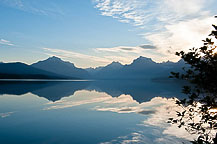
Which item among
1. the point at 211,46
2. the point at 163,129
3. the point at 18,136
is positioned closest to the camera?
the point at 211,46

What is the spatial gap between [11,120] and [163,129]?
18.0 meters

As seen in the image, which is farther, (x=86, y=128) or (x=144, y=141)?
(x=86, y=128)

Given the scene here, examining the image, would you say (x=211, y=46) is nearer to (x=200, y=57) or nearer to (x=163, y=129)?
(x=200, y=57)

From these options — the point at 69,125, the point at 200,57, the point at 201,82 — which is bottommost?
the point at 69,125

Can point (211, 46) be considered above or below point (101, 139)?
above

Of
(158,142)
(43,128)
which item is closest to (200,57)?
(158,142)

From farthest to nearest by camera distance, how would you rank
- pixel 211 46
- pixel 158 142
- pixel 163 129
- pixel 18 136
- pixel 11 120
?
pixel 11 120 < pixel 163 129 < pixel 18 136 < pixel 158 142 < pixel 211 46

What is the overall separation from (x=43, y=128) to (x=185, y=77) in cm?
1689

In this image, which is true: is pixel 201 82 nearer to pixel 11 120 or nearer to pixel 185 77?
pixel 185 77

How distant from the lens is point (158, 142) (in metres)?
15.5

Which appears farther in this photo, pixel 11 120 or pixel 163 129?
pixel 11 120

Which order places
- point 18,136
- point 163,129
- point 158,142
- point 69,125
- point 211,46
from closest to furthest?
point 211,46 → point 158,142 → point 18,136 → point 163,129 → point 69,125

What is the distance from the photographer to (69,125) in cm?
2116

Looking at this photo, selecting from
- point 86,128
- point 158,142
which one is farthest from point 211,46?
point 86,128
